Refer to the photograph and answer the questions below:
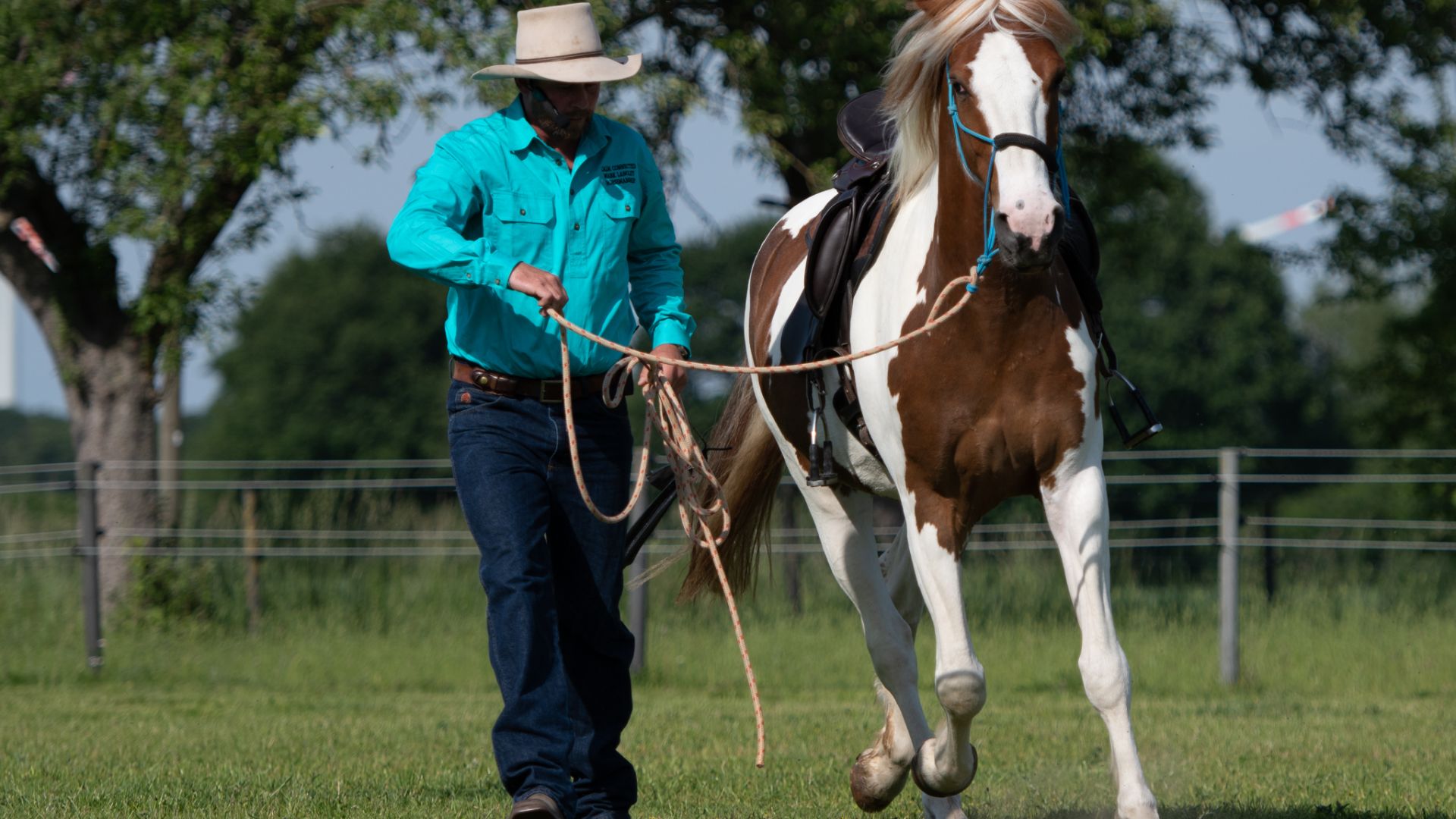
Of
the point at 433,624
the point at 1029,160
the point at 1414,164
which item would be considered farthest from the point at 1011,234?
the point at 1414,164

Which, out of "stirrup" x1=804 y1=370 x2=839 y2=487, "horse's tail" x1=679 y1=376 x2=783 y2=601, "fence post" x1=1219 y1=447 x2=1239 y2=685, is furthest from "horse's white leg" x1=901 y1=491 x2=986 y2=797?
"fence post" x1=1219 y1=447 x2=1239 y2=685

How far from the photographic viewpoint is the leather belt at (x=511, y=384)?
421 centimetres

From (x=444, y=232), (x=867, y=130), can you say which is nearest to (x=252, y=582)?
(x=867, y=130)

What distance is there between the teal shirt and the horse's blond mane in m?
0.76

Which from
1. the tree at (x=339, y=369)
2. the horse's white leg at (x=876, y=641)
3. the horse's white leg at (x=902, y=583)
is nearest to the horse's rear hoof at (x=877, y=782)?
the horse's white leg at (x=876, y=641)

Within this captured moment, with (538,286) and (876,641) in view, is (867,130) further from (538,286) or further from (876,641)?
(538,286)

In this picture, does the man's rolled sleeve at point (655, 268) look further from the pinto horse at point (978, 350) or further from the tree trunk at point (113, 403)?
the tree trunk at point (113, 403)

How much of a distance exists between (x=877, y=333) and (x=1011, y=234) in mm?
962

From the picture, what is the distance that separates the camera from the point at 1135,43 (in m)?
14.5

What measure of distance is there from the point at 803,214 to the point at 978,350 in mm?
2344

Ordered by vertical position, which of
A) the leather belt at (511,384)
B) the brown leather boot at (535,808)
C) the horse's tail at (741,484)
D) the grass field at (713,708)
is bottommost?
the grass field at (713,708)

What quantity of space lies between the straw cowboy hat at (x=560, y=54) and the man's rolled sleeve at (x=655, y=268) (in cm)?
39

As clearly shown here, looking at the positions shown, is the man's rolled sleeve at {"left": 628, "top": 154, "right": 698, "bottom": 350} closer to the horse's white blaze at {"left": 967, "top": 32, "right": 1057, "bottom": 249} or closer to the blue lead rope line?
the blue lead rope line

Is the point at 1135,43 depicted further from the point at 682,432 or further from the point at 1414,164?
the point at 682,432
